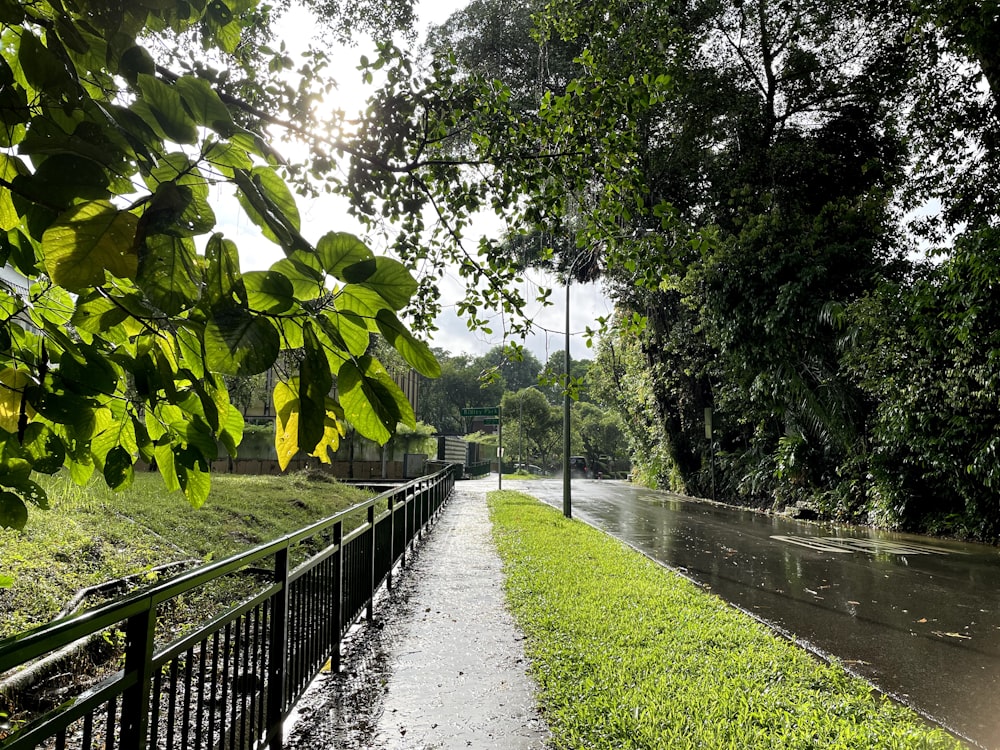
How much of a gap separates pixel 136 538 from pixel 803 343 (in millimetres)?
17148

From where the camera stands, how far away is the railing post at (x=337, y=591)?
4731mm

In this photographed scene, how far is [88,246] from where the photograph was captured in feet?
2.69

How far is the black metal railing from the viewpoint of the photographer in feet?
5.47

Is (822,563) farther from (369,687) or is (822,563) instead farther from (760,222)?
(760,222)

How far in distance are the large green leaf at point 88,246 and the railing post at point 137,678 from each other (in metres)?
1.51

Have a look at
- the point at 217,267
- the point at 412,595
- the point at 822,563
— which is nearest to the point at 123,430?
the point at 217,267

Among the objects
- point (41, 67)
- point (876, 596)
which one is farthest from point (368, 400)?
point (876, 596)

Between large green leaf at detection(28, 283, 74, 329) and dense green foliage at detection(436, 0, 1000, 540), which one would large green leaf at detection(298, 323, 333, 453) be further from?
dense green foliage at detection(436, 0, 1000, 540)

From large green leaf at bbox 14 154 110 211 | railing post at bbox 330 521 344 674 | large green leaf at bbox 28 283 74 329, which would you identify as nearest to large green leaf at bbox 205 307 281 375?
large green leaf at bbox 14 154 110 211

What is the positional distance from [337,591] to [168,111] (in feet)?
14.4

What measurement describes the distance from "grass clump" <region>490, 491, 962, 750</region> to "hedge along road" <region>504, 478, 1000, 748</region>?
465 millimetres

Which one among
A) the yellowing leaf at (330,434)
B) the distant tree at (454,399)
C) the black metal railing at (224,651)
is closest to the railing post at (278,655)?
the black metal railing at (224,651)

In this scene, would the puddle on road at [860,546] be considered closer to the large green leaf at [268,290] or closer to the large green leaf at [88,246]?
the large green leaf at [268,290]

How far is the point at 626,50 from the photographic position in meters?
4.32
